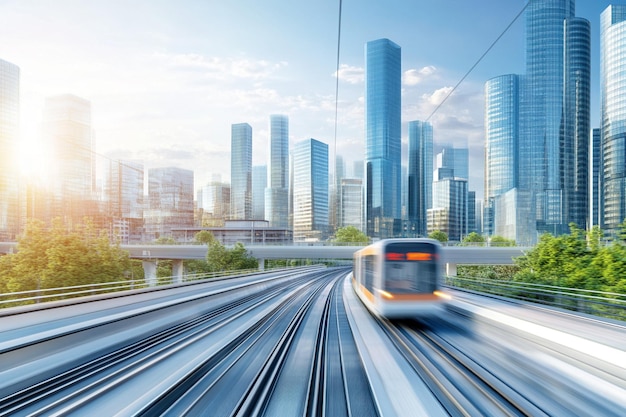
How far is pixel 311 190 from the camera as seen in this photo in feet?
595

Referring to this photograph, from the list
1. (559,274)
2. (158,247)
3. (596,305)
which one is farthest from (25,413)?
(158,247)

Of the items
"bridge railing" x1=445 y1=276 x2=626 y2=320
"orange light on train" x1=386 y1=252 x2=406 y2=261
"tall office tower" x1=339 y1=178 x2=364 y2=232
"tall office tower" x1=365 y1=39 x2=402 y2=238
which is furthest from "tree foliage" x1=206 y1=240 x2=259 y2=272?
"tall office tower" x1=339 y1=178 x2=364 y2=232

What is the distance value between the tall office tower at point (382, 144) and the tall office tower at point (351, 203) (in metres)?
4.88

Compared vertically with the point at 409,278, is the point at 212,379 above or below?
below

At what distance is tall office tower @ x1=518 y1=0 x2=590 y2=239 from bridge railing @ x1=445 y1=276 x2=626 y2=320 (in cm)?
14940

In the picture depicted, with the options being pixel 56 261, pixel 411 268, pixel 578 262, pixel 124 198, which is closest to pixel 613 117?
pixel 578 262

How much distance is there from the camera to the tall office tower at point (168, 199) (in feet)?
568

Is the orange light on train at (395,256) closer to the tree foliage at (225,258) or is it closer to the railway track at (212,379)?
the railway track at (212,379)

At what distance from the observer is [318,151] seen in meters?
188

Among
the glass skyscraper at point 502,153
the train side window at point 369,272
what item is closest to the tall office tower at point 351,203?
the glass skyscraper at point 502,153

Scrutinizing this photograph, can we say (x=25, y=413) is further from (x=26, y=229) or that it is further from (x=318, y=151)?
(x=318, y=151)

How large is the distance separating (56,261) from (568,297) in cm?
3680

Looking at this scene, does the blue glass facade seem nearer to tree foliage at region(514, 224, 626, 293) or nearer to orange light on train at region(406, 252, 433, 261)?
tree foliage at region(514, 224, 626, 293)

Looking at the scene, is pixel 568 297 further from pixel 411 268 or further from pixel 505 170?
pixel 505 170
